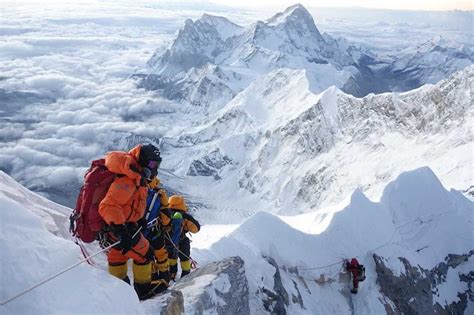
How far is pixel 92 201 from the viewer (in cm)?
805

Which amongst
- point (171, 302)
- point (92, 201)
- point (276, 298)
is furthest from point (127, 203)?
point (276, 298)

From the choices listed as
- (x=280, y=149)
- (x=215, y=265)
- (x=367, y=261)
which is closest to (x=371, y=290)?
(x=367, y=261)

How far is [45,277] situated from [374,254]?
46.7 feet

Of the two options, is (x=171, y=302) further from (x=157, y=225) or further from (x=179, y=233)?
(x=179, y=233)

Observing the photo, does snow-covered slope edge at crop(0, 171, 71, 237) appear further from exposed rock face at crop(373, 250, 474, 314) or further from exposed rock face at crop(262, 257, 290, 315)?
exposed rock face at crop(373, 250, 474, 314)

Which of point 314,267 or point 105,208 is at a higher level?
point 105,208

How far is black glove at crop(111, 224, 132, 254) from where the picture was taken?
7.80 meters

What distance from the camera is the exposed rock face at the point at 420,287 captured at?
17.2 metres

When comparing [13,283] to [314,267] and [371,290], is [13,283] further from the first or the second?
[371,290]

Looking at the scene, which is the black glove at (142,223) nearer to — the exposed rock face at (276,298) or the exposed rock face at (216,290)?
the exposed rock face at (216,290)

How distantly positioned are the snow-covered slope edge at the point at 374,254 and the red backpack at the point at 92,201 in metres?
5.30

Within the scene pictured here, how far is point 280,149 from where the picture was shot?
163 meters

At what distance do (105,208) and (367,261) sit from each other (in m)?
13.2

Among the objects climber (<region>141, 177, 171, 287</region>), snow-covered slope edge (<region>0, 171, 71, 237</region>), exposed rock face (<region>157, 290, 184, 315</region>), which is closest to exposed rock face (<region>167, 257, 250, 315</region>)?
exposed rock face (<region>157, 290, 184, 315</region>)
